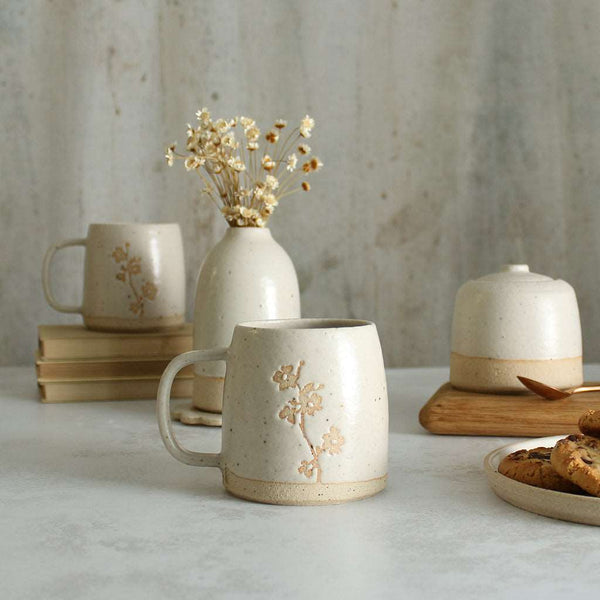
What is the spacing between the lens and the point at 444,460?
1009 mm

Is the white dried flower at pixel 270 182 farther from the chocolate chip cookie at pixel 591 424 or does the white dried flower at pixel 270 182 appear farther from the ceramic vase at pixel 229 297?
the chocolate chip cookie at pixel 591 424

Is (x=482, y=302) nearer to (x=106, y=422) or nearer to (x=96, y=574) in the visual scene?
(x=106, y=422)

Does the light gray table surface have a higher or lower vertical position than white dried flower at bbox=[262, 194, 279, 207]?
lower

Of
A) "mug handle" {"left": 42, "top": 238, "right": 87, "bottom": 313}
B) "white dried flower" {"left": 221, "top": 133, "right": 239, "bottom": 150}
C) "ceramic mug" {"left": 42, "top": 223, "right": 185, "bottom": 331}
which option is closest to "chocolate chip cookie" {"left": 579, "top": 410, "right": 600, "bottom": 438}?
"white dried flower" {"left": 221, "top": 133, "right": 239, "bottom": 150}

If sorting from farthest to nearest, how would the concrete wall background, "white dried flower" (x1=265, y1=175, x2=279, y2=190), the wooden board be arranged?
the concrete wall background, "white dried flower" (x1=265, y1=175, x2=279, y2=190), the wooden board

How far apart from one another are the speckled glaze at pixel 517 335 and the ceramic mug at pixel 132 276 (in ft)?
1.42

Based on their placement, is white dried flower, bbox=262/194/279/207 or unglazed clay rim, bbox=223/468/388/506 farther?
white dried flower, bbox=262/194/279/207

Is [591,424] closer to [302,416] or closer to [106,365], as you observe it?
[302,416]

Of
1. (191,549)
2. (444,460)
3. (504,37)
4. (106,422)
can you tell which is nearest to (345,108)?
(504,37)

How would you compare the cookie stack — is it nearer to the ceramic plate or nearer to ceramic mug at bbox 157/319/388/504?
the ceramic plate

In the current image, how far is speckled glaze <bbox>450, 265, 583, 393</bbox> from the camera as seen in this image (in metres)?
1.18

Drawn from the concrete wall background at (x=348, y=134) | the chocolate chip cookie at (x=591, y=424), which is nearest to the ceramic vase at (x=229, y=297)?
the chocolate chip cookie at (x=591, y=424)

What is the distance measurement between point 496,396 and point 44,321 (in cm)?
95

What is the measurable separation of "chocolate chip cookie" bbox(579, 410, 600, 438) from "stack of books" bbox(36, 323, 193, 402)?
2.09ft
